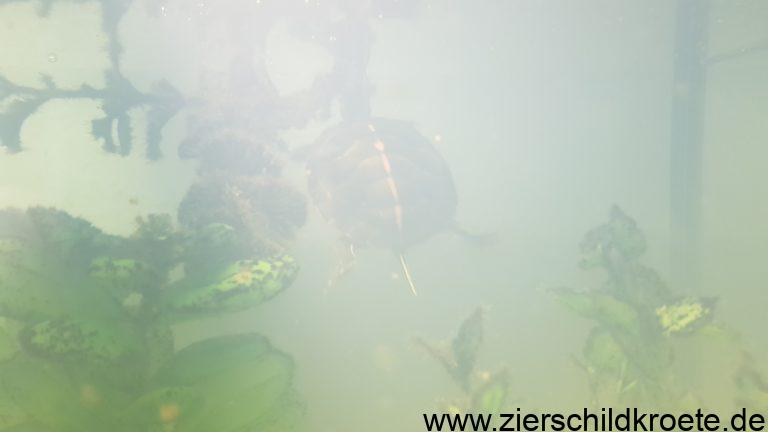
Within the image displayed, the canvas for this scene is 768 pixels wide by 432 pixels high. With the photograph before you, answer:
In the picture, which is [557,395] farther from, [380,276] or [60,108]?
[60,108]

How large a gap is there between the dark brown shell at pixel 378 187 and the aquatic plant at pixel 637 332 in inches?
90.4

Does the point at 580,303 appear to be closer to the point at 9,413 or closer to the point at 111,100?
the point at 9,413

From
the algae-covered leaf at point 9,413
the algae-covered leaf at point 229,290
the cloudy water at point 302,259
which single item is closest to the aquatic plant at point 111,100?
the cloudy water at point 302,259

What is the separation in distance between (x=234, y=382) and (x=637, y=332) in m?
3.57

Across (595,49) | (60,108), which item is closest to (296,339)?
(60,108)

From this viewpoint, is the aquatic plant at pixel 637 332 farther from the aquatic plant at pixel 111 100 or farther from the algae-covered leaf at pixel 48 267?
the aquatic plant at pixel 111 100

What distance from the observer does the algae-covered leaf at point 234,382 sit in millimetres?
2350

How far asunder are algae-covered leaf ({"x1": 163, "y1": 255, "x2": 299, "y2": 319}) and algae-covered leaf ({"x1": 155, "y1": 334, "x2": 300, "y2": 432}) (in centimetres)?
25

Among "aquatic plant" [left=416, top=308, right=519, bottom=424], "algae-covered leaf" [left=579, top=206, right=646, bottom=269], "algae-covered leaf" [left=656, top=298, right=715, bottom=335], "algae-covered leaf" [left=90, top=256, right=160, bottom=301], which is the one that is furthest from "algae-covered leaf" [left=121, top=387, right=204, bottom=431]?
"algae-covered leaf" [left=656, top=298, right=715, bottom=335]

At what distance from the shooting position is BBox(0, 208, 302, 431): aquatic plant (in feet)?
7.02

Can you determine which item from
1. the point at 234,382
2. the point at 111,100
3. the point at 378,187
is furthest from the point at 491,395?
the point at 111,100

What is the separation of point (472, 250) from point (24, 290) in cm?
720

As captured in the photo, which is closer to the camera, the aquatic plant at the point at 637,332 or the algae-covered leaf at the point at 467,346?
the algae-covered leaf at the point at 467,346

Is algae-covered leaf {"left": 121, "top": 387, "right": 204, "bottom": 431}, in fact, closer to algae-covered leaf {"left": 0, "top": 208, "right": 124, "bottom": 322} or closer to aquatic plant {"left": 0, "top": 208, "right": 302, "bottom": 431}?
aquatic plant {"left": 0, "top": 208, "right": 302, "bottom": 431}
